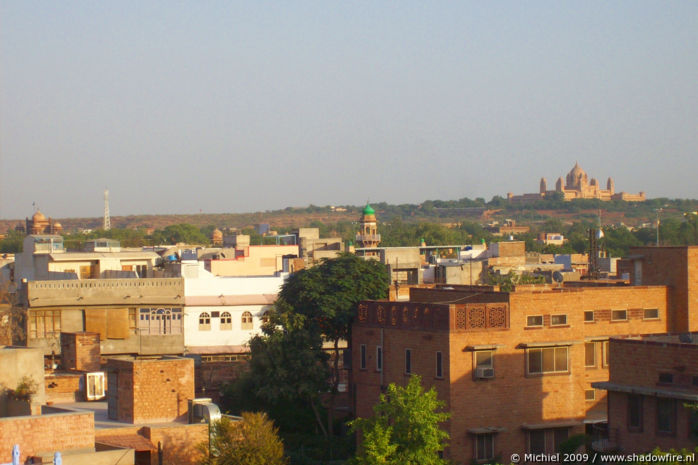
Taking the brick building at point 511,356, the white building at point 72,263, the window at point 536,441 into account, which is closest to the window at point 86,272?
the white building at point 72,263

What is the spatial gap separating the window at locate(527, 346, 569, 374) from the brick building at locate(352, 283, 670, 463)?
0.02 metres

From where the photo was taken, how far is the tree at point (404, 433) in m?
20.1

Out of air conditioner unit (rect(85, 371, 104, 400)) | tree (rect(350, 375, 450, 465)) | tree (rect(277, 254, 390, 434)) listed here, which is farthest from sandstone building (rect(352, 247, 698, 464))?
air conditioner unit (rect(85, 371, 104, 400))

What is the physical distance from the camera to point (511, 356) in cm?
2591

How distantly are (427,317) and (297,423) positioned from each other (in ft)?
21.0

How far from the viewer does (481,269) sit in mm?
53938

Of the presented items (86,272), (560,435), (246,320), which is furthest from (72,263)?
(560,435)

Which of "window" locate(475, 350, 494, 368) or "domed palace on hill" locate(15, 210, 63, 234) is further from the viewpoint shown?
"domed palace on hill" locate(15, 210, 63, 234)

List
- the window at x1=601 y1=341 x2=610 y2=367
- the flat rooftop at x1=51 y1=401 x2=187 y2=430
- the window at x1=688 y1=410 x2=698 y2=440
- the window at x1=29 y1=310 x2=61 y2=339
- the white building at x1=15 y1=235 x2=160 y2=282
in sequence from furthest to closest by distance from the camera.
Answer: the white building at x1=15 y1=235 x2=160 y2=282, the window at x1=29 y1=310 x2=61 y2=339, the window at x1=601 y1=341 x2=610 y2=367, the flat rooftop at x1=51 y1=401 x2=187 y2=430, the window at x1=688 y1=410 x2=698 y2=440

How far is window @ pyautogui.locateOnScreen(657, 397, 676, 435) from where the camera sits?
1947cm

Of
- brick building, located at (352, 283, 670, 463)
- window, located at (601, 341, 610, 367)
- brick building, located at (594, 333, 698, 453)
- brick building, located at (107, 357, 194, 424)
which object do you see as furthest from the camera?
window, located at (601, 341, 610, 367)

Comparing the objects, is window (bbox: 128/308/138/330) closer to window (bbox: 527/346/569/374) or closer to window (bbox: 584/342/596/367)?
window (bbox: 527/346/569/374)

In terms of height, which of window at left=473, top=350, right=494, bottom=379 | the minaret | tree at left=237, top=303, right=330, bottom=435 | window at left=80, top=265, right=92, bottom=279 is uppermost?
→ the minaret

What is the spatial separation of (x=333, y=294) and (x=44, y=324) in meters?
11.7
